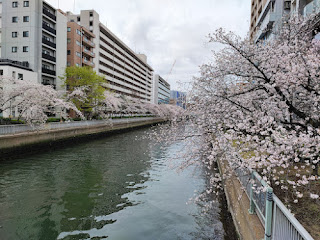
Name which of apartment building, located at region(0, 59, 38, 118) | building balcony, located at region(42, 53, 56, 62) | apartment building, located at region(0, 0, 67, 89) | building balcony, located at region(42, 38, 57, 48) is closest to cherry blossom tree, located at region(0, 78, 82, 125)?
apartment building, located at region(0, 59, 38, 118)

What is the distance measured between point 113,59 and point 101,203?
63194mm

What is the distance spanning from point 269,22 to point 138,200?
24.6m

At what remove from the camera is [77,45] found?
44.9 m

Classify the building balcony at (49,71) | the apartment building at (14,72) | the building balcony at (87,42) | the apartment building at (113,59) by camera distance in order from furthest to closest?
the apartment building at (113,59), the building balcony at (87,42), the building balcony at (49,71), the apartment building at (14,72)

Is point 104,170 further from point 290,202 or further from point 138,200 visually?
point 290,202

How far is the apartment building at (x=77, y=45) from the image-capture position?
143 ft

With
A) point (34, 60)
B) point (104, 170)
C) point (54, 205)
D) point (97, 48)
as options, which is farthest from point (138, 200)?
point (97, 48)

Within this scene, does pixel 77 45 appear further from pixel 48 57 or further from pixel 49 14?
pixel 48 57

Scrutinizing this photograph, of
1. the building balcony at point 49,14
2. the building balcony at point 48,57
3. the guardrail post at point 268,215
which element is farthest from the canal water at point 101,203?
the building balcony at point 49,14

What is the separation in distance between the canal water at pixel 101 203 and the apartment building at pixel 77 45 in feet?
107

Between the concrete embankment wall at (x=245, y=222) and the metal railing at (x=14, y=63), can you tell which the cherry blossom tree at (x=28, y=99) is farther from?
the concrete embankment wall at (x=245, y=222)

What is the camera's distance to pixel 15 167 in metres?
14.1

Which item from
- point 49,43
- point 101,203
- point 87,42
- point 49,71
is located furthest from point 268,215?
point 87,42

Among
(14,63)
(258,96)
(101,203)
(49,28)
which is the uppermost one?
(49,28)
